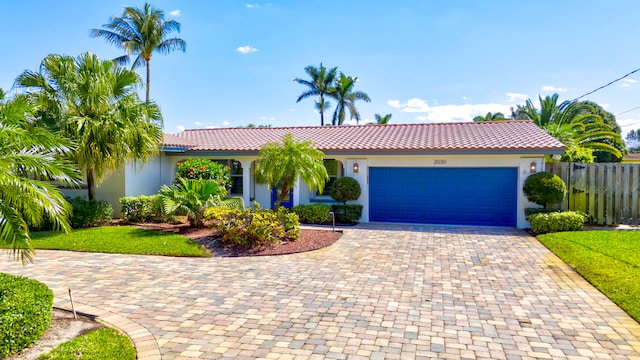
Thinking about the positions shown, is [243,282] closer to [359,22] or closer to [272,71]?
[359,22]

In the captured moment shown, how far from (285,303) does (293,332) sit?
3.77ft

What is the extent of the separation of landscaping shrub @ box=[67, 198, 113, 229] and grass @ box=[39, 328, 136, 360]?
32.2 feet

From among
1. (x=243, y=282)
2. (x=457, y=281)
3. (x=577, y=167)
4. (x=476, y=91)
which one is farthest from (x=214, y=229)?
(x=476, y=91)

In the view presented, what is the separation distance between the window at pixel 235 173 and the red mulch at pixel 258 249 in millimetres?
4683

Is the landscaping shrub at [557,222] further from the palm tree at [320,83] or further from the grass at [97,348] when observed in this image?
the palm tree at [320,83]

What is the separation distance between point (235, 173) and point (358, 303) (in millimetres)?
12951

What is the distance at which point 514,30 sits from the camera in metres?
15.1

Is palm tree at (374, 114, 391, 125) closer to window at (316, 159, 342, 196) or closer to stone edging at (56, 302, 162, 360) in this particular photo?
window at (316, 159, 342, 196)

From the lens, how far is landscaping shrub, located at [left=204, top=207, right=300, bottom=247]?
34.4 feet

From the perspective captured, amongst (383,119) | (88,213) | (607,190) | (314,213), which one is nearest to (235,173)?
(314,213)

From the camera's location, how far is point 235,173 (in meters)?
18.3

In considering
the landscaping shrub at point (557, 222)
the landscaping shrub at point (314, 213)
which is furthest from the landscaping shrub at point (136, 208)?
the landscaping shrub at point (557, 222)

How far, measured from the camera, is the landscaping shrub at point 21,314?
4328 mm

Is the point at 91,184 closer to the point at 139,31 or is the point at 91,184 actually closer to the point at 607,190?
the point at 607,190
